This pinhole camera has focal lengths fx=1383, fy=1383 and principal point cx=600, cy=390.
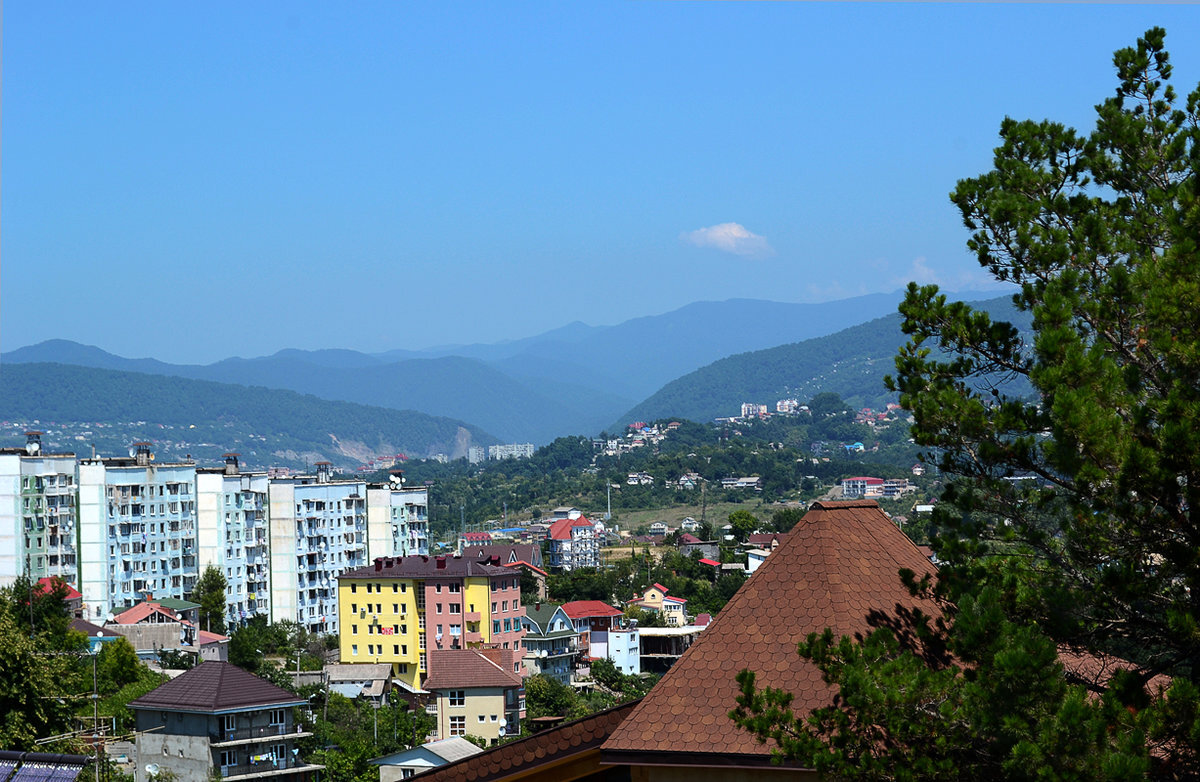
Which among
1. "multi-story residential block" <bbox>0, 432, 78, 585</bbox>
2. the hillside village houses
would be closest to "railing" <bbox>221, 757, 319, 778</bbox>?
"multi-story residential block" <bbox>0, 432, 78, 585</bbox>

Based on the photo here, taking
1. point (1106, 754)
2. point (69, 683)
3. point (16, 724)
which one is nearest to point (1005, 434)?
point (1106, 754)

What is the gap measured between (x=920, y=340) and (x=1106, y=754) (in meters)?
2.74

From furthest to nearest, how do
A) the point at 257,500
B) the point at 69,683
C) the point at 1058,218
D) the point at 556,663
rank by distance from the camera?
the point at 257,500, the point at 556,663, the point at 69,683, the point at 1058,218

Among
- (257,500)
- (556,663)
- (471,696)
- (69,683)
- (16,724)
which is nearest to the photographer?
(16,724)

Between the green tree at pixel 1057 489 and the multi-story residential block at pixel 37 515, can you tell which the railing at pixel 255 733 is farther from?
the multi-story residential block at pixel 37 515

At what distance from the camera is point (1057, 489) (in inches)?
299

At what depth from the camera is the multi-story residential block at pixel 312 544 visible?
76.2 meters

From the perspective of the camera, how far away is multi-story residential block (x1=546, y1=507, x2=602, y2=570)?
332ft

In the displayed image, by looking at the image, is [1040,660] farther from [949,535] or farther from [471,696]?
[471,696]

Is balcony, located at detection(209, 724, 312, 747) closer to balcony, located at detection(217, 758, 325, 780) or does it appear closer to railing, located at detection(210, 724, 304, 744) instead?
railing, located at detection(210, 724, 304, 744)

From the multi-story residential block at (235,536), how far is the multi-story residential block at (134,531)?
665 mm

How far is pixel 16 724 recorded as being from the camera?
1131 inches

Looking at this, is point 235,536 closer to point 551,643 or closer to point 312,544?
point 312,544

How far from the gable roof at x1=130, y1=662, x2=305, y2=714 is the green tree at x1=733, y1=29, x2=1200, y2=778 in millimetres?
26587
